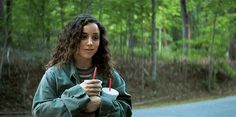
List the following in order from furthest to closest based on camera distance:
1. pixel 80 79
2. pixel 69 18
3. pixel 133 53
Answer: pixel 133 53, pixel 69 18, pixel 80 79

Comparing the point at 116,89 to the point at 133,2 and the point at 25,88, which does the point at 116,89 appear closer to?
the point at 25,88

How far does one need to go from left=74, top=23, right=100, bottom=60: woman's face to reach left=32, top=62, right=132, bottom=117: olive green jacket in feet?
0.24

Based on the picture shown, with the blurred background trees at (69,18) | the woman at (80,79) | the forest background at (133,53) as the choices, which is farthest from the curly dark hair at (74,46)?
the blurred background trees at (69,18)

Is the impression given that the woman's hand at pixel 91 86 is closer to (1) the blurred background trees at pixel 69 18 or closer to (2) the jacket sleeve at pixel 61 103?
(2) the jacket sleeve at pixel 61 103

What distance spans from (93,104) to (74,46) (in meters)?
0.34

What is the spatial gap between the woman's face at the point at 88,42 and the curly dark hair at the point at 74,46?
20mm

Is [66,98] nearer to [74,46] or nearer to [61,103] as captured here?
[61,103]

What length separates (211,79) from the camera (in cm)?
2189

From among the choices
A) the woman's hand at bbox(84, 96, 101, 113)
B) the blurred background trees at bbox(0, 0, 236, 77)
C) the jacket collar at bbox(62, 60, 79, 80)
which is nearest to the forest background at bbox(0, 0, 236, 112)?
the blurred background trees at bbox(0, 0, 236, 77)

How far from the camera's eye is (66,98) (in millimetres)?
2057

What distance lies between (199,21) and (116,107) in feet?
105

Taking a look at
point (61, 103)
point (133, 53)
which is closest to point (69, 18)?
point (133, 53)

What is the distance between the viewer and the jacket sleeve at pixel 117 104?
6.97 feet

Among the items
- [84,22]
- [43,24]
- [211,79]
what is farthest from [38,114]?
[211,79]
